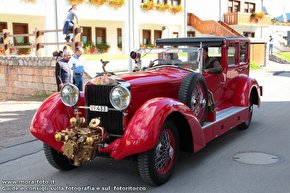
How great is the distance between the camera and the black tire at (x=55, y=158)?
4961 mm

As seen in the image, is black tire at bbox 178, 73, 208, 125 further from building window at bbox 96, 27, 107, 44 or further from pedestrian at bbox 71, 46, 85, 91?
building window at bbox 96, 27, 107, 44

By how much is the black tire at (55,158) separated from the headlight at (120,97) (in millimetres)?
1180

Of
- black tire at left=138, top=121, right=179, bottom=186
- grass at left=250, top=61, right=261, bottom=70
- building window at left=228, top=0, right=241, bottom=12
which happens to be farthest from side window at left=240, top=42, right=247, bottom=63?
building window at left=228, top=0, right=241, bottom=12

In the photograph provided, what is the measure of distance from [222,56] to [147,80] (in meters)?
2.24

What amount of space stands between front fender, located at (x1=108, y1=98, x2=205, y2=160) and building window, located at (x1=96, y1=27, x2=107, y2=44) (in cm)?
2246

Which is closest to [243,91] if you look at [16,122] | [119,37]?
[16,122]

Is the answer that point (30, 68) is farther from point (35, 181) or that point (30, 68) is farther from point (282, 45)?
point (282, 45)

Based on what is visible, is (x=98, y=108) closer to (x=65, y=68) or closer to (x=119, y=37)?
(x=65, y=68)

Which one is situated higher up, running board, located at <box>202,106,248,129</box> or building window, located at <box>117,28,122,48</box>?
building window, located at <box>117,28,122,48</box>

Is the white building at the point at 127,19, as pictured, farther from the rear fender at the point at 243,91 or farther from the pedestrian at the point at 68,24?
the rear fender at the point at 243,91

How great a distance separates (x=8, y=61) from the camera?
14312mm

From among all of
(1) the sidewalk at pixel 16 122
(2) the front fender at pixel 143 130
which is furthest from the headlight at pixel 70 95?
(1) the sidewalk at pixel 16 122

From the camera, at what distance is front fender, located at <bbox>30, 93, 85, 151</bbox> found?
467cm

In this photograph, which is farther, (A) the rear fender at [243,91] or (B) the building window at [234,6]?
(B) the building window at [234,6]
